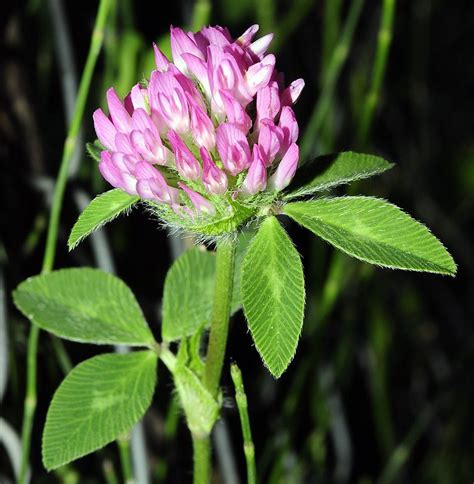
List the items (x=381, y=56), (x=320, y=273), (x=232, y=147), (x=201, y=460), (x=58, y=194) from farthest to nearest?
(x=320, y=273) → (x=381, y=56) → (x=58, y=194) → (x=201, y=460) → (x=232, y=147)

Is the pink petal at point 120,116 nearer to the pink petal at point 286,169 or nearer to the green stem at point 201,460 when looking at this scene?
the pink petal at point 286,169

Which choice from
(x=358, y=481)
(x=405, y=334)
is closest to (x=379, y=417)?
(x=358, y=481)

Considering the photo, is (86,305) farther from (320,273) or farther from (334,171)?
(320,273)

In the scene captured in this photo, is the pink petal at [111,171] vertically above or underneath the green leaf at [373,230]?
above

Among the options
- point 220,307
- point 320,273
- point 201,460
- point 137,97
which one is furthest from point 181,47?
point 320,273

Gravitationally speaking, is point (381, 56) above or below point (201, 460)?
above

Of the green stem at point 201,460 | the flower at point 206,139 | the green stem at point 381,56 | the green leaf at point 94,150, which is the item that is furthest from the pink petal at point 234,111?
the green stem at point 381,56
